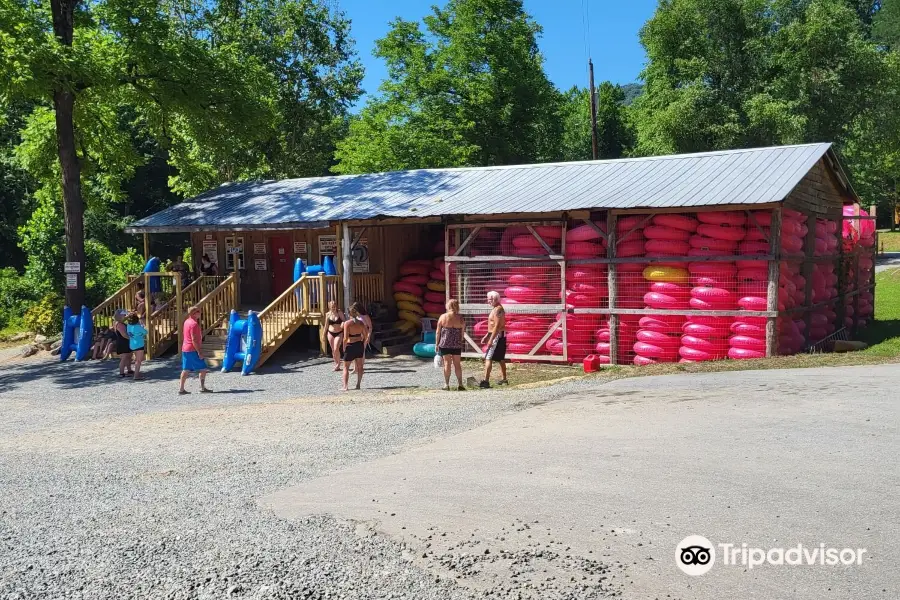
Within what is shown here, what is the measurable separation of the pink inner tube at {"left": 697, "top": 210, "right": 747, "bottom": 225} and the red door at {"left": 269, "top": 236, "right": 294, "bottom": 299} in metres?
11.9

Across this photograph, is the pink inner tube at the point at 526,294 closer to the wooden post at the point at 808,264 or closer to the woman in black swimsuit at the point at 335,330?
the woman in black swimsuit at the point at 335,330

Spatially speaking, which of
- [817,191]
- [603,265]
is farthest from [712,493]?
[817,191]

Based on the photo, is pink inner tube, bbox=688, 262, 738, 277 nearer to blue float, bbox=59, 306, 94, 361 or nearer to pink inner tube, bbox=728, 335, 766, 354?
Answer: pink inner tube, bbox=728, 335, 766, 354

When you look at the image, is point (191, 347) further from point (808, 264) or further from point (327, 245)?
point (808, 264)

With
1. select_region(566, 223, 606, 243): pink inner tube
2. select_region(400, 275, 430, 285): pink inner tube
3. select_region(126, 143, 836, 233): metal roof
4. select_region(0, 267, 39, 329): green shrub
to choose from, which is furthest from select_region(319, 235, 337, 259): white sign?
select_region(0, 267, 39, 329): green shrub

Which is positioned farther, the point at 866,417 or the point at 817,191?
the point at 817,191

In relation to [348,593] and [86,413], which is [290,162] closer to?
[86,413]

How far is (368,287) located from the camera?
2100 cm

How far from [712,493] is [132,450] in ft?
22.3

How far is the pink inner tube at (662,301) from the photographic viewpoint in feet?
52.2

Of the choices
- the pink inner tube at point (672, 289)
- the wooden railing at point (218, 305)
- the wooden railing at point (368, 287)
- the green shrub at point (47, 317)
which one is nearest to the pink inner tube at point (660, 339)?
the pink inner tube at point (672, 289)

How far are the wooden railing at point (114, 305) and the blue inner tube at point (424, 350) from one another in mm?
7443

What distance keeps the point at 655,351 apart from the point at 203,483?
33.6ft

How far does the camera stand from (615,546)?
5727 millimetres
